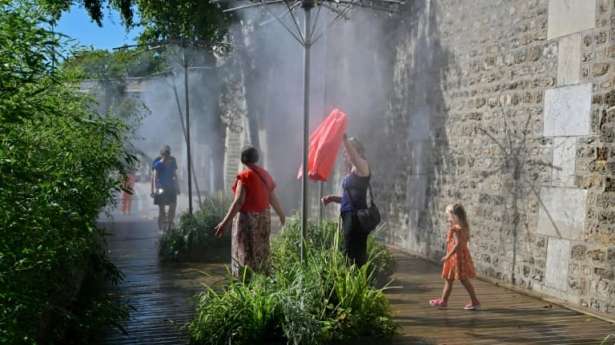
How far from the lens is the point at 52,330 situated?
399 centimetres

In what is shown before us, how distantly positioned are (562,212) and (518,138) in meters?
1.01

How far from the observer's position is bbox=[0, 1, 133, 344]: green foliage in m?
2.82

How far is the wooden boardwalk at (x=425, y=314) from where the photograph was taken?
5027 mm

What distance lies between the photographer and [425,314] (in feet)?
18.9

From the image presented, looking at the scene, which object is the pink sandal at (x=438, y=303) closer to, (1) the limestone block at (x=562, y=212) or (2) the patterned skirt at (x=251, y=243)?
(1) the limestone block at (x=562, y=212)

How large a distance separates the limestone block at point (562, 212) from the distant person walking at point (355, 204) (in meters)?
1.78

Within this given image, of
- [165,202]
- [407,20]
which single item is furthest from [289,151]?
[407,20]

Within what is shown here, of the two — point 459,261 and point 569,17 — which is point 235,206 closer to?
point 459,261

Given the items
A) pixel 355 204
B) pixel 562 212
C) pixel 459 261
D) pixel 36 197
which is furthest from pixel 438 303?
pixel 36 197

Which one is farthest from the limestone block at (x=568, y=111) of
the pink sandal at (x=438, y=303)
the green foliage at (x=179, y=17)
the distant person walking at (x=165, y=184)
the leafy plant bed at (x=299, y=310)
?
the distant person walking at (x=165, y=184)

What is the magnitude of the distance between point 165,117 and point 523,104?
808 inches

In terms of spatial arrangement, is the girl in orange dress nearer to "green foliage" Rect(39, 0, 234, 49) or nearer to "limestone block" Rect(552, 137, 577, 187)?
"limestone block" Rect(552, 137, 577, 187)

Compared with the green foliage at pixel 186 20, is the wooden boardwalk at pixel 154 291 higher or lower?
lower

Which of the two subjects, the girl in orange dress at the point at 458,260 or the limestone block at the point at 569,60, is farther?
the limestone block at the point at 569,60
